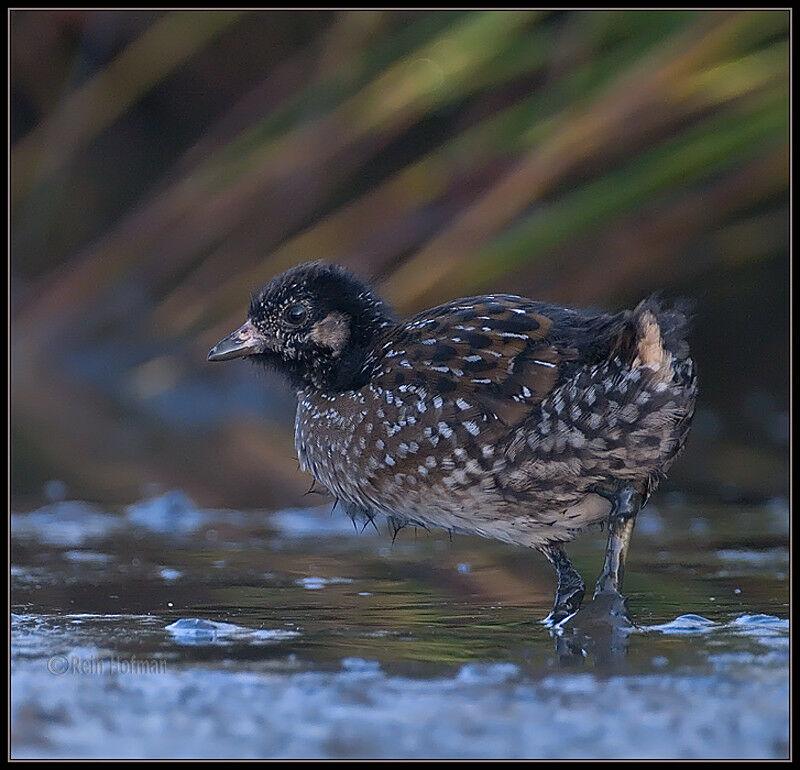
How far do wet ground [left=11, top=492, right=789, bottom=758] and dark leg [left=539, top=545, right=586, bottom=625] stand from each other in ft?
0.24

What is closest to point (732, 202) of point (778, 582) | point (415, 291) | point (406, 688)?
point (415, 291)

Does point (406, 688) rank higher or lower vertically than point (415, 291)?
lower

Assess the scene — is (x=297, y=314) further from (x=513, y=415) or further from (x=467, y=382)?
(x=513, y=415)

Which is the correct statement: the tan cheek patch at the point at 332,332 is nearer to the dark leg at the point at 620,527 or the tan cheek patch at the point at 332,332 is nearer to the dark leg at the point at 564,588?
the dark leg at the point at 564,588

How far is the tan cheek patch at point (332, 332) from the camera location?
18.6 feet

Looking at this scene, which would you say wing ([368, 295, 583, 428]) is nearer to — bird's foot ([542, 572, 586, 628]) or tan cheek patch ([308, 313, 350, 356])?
tan cheek patch ([308, 313, 350, 356])

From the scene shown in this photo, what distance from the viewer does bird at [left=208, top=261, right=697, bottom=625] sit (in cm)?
468

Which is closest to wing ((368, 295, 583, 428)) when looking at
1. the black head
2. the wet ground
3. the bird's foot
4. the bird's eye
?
the black head

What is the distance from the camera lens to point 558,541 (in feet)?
16.5

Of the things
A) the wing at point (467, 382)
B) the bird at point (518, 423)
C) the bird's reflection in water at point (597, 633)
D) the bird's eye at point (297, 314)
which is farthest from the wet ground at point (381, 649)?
the bird's eye at point (297, 314)

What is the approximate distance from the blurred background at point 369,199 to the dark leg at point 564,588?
1650 mm

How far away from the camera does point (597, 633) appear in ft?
14.8

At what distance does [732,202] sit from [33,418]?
5.16 m

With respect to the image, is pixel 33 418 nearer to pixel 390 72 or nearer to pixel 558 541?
pixel 390 72
